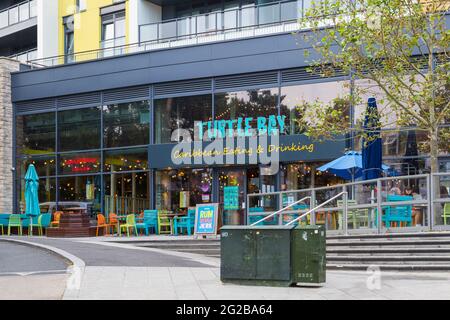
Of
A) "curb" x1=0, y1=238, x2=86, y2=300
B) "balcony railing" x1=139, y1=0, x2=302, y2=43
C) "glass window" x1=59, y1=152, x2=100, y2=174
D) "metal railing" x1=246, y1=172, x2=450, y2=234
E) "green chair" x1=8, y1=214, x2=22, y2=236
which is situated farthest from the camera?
"glass window" x1=59, y1=152, x2=100, y2=174

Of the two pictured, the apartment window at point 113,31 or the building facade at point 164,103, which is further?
the apartment window at point 113,31

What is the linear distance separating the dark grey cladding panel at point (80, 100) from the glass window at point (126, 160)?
7.28ft

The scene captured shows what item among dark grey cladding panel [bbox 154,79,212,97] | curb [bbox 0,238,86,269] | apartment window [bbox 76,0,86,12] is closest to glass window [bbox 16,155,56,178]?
dark grey cladding panel [bbox 154,79,212,97]

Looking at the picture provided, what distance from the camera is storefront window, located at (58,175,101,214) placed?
26.8m

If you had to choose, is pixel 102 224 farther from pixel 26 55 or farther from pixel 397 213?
pixel 397 213

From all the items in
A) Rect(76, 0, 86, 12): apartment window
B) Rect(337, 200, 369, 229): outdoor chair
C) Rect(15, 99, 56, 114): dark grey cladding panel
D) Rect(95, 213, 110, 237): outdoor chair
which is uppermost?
Rect(76, 0, 86, 12): apartment window

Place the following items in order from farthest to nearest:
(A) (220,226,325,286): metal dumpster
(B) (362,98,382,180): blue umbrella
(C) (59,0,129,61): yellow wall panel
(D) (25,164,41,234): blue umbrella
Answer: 1. (C) (59,0,129,61): yellow wall panel
2. (D) (25,164,41,234): blue umbrella
3. (B) (362,98,382,180): blue umbrella
4. (A) (220,226,325,286): metal dumpster

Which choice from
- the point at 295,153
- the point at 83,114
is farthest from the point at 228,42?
the point at 83,114

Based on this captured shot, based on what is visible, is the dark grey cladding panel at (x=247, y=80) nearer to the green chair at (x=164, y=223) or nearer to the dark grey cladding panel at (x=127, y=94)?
the dark grey cladding panel at (x=127, y=94)

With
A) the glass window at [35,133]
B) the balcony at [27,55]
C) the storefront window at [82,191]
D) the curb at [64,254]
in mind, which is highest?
the balcony at [27,55]

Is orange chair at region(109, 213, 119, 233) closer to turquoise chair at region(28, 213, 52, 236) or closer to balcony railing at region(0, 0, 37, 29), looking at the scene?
turquoise chair at region(28, 213, 52, 236)

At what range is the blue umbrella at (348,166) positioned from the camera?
19406 millimetres

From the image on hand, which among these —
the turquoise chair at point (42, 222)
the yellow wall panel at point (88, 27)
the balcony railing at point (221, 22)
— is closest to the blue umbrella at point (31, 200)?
the turquoise chair at point (42, 222)
